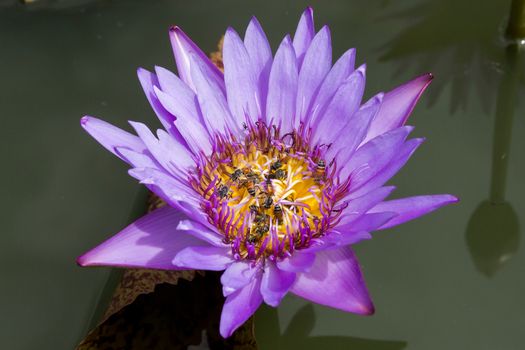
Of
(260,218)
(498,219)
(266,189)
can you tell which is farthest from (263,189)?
(498,219)

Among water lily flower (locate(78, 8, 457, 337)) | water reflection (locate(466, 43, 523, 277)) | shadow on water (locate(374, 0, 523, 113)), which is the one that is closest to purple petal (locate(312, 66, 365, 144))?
water lily flower (locate(78, 8, 457, 337))

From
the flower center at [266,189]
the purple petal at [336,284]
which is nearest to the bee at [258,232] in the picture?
the flower center at [266,189]

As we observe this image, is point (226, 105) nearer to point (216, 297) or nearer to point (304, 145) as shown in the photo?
point (304, 145)

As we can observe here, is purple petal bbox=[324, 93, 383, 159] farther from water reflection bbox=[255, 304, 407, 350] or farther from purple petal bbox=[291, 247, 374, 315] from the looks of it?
water reflection bbox=[255, 304, 407, 350]

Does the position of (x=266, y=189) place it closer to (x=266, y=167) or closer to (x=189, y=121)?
(x=266, y=167)

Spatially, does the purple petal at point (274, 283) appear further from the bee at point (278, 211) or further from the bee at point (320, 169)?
the bee at point (320, 169)
